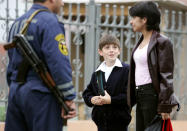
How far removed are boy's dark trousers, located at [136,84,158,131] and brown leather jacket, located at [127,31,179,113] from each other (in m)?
0.07

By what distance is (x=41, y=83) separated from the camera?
13.5ft

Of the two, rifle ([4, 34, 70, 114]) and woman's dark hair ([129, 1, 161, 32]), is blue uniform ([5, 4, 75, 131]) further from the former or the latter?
woman's dark hair ([129, 1, 161, 32])

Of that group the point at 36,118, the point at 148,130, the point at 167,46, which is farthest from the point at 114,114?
the point at 36,118

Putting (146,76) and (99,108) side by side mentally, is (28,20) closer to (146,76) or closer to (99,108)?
(146,76)

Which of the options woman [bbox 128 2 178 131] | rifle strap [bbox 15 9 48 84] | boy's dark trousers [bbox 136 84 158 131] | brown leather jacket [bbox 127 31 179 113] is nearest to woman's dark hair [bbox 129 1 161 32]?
woman [bbox 128 2 178 131]

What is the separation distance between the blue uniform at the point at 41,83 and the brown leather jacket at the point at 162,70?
96 centimetres

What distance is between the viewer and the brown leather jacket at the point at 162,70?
4.63 metres

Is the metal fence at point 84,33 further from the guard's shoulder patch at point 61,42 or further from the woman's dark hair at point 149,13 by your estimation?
the guard's shoulder patch at point 61,42

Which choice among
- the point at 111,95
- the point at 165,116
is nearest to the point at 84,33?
the point at 111,95

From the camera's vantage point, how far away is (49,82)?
161 inches

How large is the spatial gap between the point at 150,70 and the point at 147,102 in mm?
316

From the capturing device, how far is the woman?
466 cm

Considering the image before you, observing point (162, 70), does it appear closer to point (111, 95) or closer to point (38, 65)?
point (111, 95)

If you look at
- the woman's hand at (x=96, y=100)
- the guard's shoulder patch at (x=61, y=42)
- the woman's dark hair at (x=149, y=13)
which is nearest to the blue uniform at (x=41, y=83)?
the guard's shoulder patch at (x=61, y=42)
